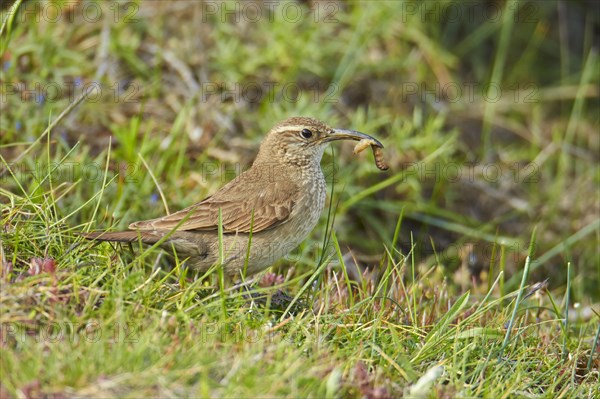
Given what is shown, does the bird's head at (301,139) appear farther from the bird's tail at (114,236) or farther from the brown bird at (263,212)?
the bird's tail at (114,236)

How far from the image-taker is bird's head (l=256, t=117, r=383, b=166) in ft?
18.9

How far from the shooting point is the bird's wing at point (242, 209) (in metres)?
5.20

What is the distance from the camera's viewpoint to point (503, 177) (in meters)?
8.59

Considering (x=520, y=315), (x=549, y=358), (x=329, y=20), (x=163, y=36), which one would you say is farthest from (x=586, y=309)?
(x=163, y=36)

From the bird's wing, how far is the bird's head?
25cm

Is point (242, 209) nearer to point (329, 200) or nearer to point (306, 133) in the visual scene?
point (306, 133)

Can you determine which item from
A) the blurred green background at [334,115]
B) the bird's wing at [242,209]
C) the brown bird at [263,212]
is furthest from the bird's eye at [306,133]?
the blurred green background at [334,115]

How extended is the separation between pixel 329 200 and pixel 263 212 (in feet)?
6.42

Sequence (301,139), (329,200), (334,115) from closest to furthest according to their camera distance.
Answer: (301,139) → (329,200) → (334,115)

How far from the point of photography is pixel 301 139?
5.76m

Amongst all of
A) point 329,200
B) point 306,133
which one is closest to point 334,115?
point 329,200

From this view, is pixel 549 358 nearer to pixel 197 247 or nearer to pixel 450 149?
pixel 197 247

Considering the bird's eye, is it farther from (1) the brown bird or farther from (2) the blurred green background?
(2) the blurred green background

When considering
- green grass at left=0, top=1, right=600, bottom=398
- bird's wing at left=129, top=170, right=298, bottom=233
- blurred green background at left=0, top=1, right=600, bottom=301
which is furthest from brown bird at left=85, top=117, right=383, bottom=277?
blurred green background at left=0, top=1, right=600, bottom=301
